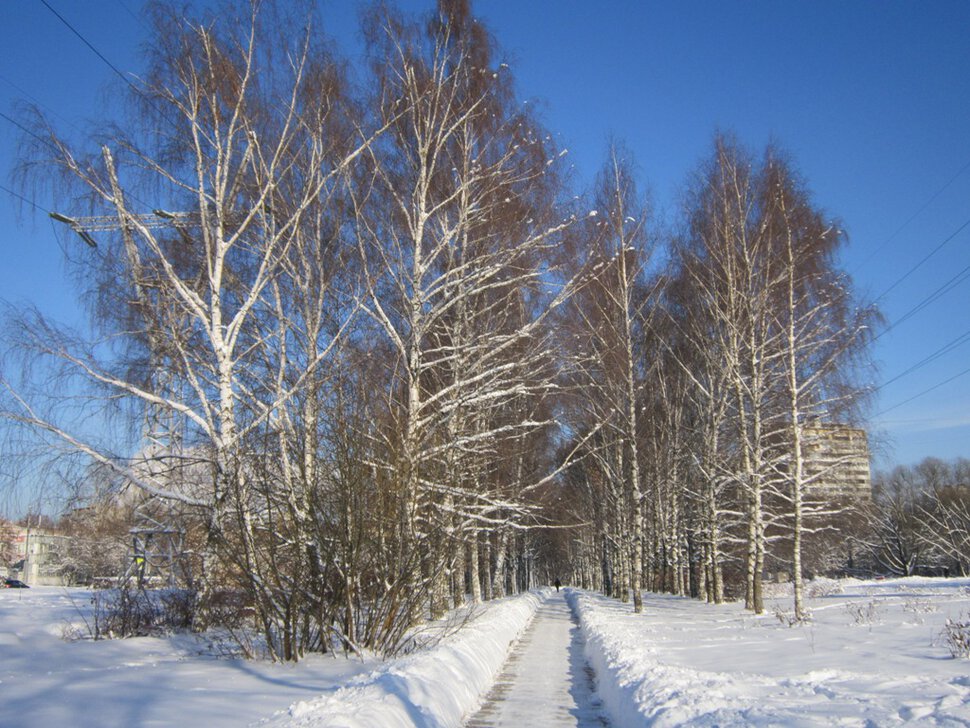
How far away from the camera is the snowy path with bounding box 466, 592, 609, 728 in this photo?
8.48 m

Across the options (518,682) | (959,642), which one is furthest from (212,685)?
(959,642)

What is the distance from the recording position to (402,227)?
15.4 meters

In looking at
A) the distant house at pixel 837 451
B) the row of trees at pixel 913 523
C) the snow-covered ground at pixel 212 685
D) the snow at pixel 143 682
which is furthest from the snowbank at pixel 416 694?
A: the row of trees at pixel 913 523

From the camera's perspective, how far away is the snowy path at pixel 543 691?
27.8 feet

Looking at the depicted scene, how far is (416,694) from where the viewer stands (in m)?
7.44

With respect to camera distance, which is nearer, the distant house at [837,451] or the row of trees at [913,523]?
the distant house at [837,451]

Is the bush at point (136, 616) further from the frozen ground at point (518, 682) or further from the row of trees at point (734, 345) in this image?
the row of trees at point (734, 345)

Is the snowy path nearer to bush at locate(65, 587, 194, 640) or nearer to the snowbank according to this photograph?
the snowbank

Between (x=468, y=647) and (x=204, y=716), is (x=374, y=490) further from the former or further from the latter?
(x=204, y=716)

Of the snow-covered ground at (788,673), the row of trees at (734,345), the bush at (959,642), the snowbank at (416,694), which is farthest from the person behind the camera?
the row of trees at (734,345)

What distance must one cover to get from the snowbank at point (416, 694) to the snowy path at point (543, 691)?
0.90 ft

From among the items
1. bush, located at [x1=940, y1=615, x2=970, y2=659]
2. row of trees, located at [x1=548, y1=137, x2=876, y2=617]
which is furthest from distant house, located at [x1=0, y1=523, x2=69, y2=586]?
bush, located at [x1=940, y1=615, x2=970, y2=659]

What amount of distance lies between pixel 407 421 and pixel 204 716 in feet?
21.8

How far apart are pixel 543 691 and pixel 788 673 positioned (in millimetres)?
3565
